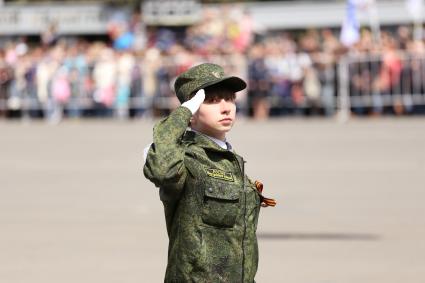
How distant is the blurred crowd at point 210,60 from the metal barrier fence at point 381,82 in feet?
0.06

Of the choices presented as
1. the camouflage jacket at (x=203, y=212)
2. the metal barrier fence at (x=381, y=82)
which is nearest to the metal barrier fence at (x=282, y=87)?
the metal barrier fence at (x=381, y=82)

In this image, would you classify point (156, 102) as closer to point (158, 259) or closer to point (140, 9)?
point (140, 9)

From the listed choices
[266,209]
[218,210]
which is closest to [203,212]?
[218,210]

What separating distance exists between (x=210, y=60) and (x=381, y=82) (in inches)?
132

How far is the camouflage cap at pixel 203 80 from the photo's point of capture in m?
4.32

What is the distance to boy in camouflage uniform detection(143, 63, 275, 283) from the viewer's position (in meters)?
4.16

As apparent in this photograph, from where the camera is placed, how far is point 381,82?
21312mm

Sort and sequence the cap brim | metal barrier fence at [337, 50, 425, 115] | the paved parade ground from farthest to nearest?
1. metal barrier fence at [337, 50, 425, 115]
2. the paved parade ground
3. the cap brim

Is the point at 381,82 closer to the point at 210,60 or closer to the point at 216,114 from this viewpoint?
the point at 210,60

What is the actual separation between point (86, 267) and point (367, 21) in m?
17.2

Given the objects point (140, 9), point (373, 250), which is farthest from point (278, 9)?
point (373, 250)

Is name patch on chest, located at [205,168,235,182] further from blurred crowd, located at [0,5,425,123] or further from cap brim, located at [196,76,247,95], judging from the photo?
blurred crowd, located at [0,5,425,123]

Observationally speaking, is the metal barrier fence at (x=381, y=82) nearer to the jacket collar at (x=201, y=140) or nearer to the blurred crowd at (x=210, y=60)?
the blurred crowd at (x=210, y=60)

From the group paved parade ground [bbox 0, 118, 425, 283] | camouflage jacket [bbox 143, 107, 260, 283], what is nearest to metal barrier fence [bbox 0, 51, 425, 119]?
paved parade ground [bbox 0, 118, 425, 283]
